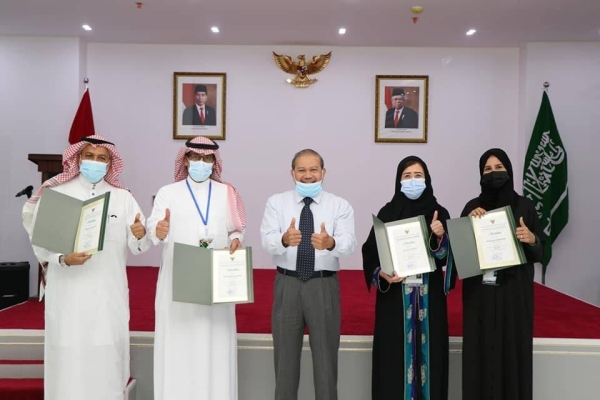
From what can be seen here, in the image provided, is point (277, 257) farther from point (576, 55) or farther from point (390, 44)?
point (576, 55)

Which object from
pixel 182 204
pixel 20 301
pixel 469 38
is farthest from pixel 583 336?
pixel 20 301

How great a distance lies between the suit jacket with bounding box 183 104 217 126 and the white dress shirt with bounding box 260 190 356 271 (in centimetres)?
417

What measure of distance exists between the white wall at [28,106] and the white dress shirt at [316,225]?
4.77 m

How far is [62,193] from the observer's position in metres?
2.38

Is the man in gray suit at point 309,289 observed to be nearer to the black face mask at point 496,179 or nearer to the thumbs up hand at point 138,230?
the thumbs up hand at point 138,230

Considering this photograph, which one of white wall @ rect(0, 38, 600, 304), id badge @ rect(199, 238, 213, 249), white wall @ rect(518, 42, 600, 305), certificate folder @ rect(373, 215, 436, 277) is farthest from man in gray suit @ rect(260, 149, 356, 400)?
white wall @ rect(518, 42, 600, 305)

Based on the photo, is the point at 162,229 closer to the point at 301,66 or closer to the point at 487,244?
the point at 487,244

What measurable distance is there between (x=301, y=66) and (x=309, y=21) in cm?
86

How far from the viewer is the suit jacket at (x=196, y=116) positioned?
649cm

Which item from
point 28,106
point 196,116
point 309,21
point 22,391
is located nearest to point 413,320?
point 22,391

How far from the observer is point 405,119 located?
6465 millimetres

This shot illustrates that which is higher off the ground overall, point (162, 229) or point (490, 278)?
point (162, 229)

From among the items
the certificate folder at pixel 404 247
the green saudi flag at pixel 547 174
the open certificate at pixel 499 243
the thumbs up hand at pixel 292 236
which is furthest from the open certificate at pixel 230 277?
the green saudi flag at pixel 547 174

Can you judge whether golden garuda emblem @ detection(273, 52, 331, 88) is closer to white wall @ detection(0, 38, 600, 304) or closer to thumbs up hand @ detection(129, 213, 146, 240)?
white wall @ detection(0, 38, 600, 304)
